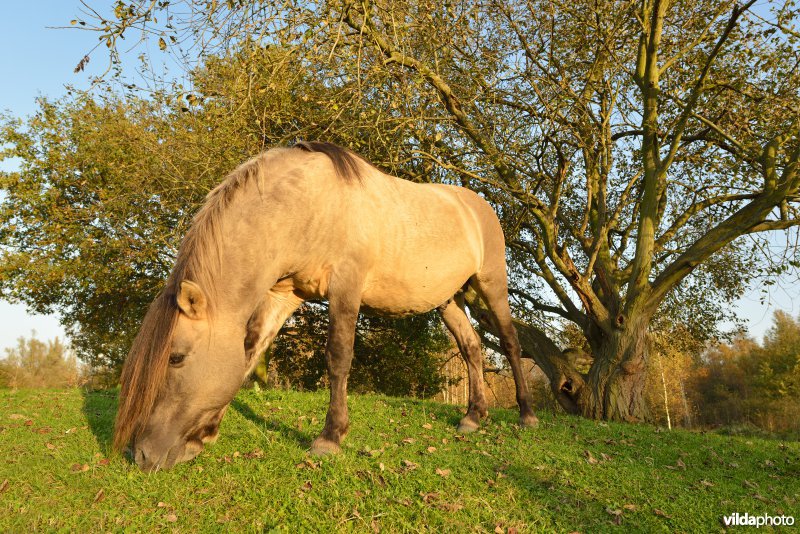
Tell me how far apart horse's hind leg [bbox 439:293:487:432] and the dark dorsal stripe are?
8.82ft

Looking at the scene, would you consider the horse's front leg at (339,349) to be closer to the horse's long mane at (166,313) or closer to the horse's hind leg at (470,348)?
the horse's long mane at (166,313)

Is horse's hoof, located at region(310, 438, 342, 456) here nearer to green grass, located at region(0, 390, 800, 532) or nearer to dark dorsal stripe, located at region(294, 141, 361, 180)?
green grass, located at region(0, 390, 800, 532)

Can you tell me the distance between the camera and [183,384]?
13.4 ft

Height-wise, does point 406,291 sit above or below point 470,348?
above

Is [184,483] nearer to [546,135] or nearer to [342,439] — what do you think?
[342,439]

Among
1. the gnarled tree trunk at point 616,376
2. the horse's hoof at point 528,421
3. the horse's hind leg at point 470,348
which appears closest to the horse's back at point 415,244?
the horse's hind leg at point 470,348

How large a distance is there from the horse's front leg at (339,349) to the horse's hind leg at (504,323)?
279cm

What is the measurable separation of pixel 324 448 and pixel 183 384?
4.33 ft

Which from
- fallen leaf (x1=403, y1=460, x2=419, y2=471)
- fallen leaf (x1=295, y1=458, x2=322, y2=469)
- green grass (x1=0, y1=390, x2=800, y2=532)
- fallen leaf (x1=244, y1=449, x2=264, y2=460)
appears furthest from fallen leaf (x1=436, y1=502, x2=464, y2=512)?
fallen leaf (x1=244, y1=449, x2=264, y2=460)

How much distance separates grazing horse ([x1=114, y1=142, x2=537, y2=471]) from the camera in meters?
4.04

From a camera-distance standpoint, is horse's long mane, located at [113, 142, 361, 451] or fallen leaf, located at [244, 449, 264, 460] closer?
horse's long mane, located at [113, 142, 361, 451]

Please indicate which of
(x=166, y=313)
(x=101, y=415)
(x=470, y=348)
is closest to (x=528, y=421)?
(x=470, y=348)

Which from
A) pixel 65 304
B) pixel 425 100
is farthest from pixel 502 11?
pixel 65 304

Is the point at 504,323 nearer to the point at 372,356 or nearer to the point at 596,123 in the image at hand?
the point at 596,123
